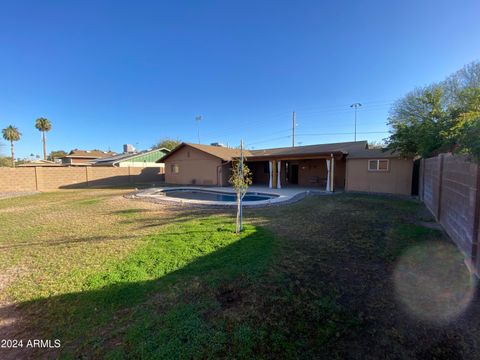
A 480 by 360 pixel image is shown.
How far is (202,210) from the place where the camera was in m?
9.30

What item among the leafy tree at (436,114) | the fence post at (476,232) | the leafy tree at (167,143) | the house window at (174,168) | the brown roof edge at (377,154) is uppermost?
the leafy tree at (167,143)

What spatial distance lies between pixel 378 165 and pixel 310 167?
5.96 meters

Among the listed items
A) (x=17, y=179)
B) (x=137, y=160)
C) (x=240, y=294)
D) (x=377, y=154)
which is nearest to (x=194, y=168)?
(x=137, y=160)

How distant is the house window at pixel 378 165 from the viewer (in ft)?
43.2

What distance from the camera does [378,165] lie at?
1341 centimetres

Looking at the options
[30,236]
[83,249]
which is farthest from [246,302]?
[30,236]

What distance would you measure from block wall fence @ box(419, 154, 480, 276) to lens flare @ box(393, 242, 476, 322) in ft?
0.83

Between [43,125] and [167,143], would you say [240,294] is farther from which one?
[43,125]

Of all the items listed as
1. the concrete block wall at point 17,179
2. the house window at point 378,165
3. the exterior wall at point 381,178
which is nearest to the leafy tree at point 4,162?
the concrete block wall at point 17,179

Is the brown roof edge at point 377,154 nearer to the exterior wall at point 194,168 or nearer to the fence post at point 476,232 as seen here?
the fence post at point 476,232

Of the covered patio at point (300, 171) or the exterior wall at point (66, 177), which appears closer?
the covered patio at point (300, 171)

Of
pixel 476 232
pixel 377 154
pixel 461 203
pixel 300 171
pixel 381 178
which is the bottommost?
pixel 476 232

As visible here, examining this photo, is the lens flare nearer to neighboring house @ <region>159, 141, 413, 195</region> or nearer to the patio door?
neighboring house @ <region>159, 141, 413, 195</region>

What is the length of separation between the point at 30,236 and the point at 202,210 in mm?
5324
